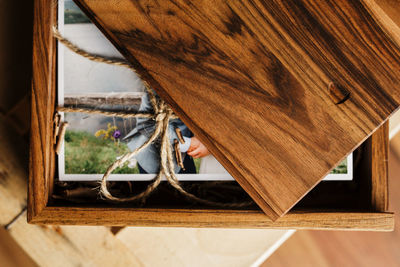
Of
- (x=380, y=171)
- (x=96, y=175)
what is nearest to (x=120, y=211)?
(x=96, y=175)

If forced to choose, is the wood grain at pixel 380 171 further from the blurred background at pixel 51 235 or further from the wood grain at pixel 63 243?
the wood grain at pixel 63 243

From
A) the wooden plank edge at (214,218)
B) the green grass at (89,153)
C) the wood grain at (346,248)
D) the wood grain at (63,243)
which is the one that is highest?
the green grass at (89,153)

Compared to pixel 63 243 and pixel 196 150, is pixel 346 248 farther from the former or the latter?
pixel 63 243

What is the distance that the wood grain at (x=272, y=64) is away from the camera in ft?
1.05

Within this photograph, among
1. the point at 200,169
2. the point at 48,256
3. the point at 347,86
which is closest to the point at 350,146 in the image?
the point at 347,86

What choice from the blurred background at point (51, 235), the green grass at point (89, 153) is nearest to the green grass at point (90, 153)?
the green grass at point (89, 153)

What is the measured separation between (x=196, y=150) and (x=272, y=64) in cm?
16

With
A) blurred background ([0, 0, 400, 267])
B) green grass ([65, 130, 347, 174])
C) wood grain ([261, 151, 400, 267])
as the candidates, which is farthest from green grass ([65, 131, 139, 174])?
wood grain ([261, 151, 400, 267])

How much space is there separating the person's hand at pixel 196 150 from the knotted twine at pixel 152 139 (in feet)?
0.09

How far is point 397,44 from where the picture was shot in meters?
0.32

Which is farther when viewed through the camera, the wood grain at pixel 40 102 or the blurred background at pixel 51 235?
the blurred background at pixel 51 235

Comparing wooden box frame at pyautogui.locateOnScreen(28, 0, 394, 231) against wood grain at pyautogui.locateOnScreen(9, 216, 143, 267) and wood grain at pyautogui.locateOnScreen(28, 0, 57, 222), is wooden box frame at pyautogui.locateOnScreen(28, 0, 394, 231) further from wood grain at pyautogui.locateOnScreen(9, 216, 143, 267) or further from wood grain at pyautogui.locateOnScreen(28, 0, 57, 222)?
wood grain at pyautogui.locateOnScreen(9, 216, 143, 267)

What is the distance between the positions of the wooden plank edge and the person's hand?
0.08 m

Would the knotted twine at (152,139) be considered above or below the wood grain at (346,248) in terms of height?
above
